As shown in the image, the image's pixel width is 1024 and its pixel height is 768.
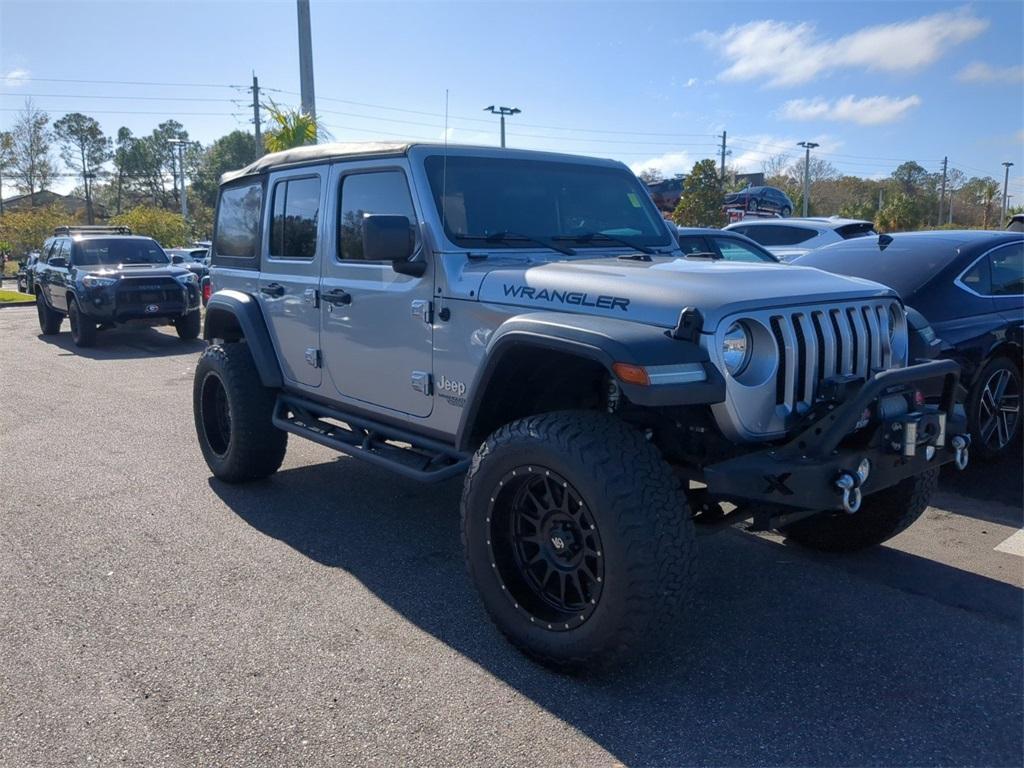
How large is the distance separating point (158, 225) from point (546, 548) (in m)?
43.1

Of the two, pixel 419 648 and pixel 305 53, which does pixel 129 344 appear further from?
pixel 419 648

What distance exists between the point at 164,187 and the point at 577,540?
90547mm

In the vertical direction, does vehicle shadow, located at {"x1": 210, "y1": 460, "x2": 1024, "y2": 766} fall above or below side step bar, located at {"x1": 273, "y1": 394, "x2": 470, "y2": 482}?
below

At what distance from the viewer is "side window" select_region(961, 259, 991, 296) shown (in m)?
5.77

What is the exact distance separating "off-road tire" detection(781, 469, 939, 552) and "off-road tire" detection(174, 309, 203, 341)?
11110mm

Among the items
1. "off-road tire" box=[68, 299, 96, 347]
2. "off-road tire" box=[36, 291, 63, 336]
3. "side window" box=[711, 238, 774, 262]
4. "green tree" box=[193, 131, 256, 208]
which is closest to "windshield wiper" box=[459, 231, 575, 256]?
"side window" box=[711, 238, 774, 262]

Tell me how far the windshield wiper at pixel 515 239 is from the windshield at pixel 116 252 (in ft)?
37.8

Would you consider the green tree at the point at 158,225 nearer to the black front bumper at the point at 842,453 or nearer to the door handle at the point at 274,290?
the door handle at the point at 274,290

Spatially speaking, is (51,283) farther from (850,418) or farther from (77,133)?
(77,133)

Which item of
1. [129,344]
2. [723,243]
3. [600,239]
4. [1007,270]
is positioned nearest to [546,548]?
[600,239]

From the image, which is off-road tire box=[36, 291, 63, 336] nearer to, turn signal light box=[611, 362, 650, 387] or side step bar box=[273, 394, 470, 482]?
side step bar box=[273, 394, 470, 482]

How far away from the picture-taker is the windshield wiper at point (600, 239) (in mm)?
4248

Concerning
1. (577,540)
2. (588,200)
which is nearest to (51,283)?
(588,200)

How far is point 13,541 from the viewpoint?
4.60 m
